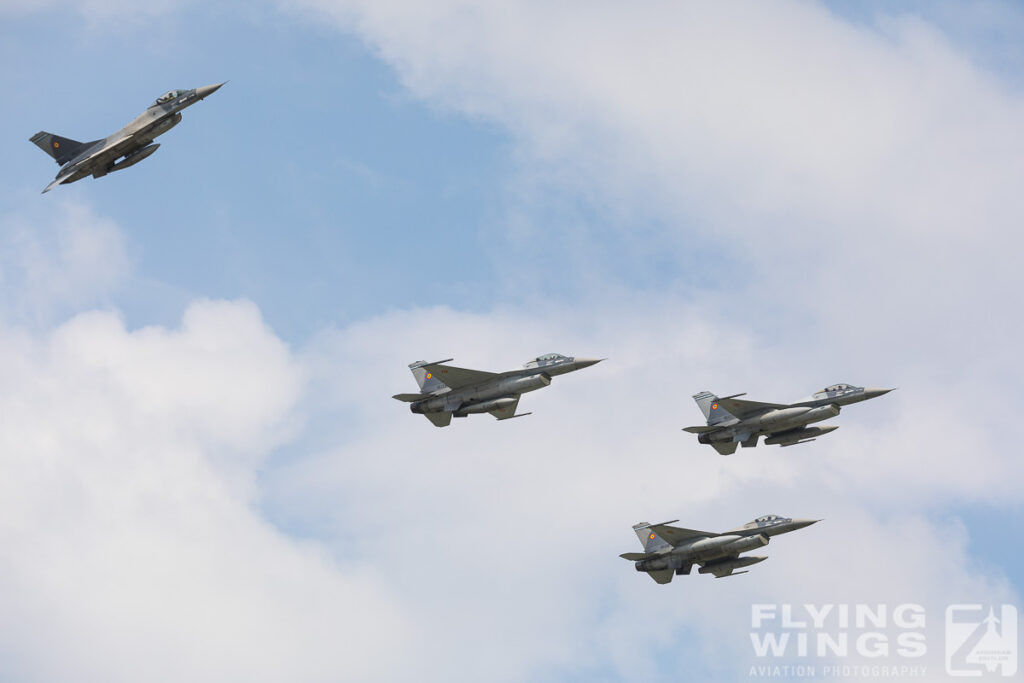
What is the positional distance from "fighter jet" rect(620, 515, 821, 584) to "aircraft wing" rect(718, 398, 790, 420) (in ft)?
29.3

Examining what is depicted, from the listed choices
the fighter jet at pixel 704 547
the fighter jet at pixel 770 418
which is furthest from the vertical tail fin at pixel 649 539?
the fighter jet at pixel 770 418

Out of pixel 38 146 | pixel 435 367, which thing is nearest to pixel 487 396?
pixel 435 367

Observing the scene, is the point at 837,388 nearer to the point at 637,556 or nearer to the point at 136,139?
the point at 637,556

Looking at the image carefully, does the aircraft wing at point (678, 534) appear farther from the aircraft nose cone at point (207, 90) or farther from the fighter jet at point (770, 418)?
the aircraft nose cone at point (207, 90)

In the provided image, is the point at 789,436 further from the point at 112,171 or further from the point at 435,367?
the point at 112,171

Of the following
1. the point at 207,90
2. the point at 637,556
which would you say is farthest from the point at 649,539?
the point at 207,90

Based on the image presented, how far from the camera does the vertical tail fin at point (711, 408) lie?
396ft

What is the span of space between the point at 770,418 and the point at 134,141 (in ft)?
181

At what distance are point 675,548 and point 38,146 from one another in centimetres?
5951

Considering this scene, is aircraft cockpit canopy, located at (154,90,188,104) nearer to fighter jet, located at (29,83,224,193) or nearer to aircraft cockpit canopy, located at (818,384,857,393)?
fighter jet, located at (29,83,224,193)

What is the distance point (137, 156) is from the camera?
10388 centimetres

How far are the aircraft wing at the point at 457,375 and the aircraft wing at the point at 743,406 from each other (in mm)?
21917

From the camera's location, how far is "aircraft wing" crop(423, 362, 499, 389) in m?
109

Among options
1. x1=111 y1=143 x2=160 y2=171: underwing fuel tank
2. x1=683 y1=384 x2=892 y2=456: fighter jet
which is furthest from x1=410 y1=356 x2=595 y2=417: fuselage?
x1=111 y1=143 x2=160 y2=171: underwing fuel tank
